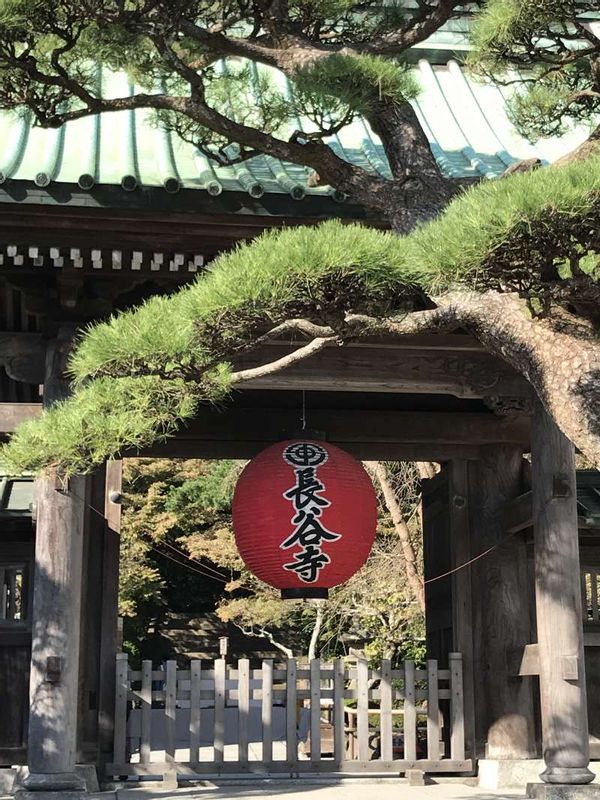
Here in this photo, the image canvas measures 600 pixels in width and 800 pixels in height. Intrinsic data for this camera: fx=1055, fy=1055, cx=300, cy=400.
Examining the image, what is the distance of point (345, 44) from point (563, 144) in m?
4.09

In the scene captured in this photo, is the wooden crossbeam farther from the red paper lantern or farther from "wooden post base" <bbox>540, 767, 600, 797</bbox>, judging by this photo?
"wooden post base" <bbox>540, 767, 600, 797</bbox>

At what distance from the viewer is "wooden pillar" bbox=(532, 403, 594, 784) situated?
6.64m

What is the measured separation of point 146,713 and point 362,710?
1.72 metres

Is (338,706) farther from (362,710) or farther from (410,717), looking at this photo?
(410,717)

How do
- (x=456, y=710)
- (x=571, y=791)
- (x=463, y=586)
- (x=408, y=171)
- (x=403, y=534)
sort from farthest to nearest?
(x=403, y=534) < (x=463, y=586) < (x=456, y=710) < (x=571, y=791) < (x=408, y=171)

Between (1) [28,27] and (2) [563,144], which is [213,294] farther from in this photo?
(2) [563,144]

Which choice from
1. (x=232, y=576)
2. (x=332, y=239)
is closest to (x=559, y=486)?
(x=332, y=239)

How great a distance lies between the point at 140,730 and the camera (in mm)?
8156

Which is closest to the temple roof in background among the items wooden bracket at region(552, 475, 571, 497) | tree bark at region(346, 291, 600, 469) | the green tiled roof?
the green tiled roof

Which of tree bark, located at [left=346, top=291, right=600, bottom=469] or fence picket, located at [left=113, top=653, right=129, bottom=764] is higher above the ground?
tree bark, located at [left=346, top=291, right=600, bottom=469]

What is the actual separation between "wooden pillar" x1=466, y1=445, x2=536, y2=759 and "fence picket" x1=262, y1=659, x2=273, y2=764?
1.69m

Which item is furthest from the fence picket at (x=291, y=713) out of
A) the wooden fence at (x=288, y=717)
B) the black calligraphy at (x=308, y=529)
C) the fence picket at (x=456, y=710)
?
the black calligraphy at (x=308, y=529)

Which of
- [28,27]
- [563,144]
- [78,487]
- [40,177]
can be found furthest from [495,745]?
[28,27]

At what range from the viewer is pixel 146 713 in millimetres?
8188
